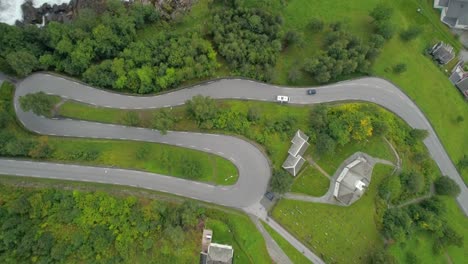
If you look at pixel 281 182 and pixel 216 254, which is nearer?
pixel 216 254

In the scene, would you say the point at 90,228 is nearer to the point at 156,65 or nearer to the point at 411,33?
the point at 156,65

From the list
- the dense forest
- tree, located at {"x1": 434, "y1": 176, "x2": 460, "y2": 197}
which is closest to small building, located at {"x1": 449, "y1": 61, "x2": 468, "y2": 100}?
the dense forest

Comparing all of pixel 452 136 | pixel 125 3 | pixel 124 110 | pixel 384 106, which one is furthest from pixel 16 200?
pixel 452 136

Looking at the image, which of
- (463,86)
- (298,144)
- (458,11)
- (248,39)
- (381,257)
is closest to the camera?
(381,257)

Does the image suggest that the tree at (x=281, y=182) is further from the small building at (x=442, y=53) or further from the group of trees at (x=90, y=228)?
the small building at (x=442, y=53)

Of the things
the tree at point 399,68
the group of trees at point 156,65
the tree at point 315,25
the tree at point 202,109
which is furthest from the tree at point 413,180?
the group of trees at point 156,65

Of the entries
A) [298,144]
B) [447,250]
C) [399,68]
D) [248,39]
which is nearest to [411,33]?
[399,68]

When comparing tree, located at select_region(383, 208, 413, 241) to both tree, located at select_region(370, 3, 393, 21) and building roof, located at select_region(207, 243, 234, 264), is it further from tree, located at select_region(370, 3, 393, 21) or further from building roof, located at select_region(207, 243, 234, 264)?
tree, located at select_region(370, 3, 393, 21)
